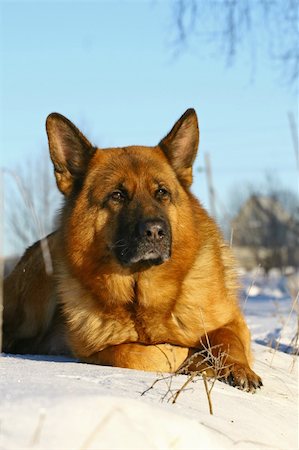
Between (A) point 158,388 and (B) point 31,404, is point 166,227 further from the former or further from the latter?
(B) point 31,404

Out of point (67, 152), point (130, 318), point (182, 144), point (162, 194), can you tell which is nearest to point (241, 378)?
point (130, 318)

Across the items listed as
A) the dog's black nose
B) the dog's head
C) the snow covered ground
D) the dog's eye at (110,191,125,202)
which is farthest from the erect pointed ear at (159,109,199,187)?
the snow covered ground

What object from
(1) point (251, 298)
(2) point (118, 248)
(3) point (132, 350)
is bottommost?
(1) point (251, 298)

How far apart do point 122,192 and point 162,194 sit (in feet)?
1.00

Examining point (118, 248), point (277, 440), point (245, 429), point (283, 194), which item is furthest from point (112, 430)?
point (283, 194)

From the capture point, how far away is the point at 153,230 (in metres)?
4.93

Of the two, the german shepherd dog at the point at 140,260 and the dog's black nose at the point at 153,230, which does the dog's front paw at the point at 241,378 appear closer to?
the german shepherd dog at the point at 140,260

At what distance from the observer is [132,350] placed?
4.86 m

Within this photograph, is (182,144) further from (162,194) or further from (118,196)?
(118,196)

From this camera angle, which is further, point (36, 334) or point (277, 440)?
point (36, 334)

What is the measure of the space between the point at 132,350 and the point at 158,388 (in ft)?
3.60

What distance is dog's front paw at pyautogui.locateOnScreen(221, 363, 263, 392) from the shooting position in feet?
14.6

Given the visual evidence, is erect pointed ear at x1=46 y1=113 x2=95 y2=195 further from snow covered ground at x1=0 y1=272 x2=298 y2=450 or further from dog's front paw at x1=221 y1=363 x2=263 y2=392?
dog's front paw at x1=221 y1=363 x2=263 y2=392

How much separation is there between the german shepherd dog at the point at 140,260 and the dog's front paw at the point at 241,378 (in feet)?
0.42
